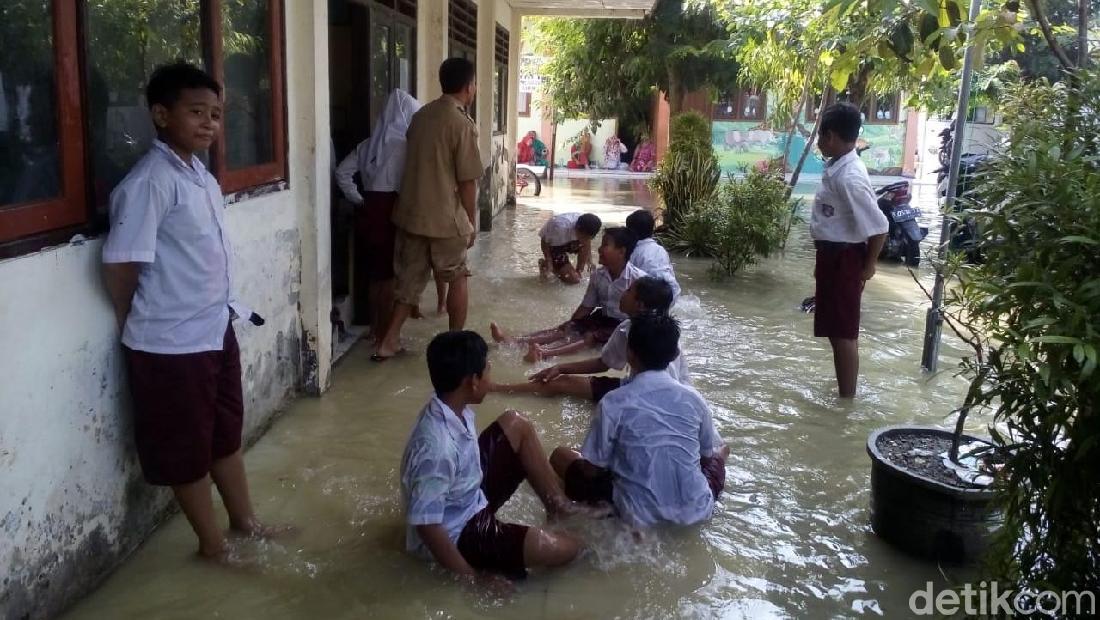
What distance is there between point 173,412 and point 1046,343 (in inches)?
92.1

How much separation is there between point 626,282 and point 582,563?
2358 mm

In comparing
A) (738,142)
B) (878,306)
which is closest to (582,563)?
(878,306)

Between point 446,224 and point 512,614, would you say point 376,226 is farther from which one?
point 512,614

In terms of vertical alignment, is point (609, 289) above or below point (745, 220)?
below

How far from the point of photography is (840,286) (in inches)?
186

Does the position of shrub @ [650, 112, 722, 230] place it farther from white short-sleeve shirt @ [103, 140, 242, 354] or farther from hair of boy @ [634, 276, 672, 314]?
white short-sleeve shirt @ [103, 140, 242, 354]

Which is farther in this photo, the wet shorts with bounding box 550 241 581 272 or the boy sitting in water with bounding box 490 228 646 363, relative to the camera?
the wet shorts with bounding box 550 241 581 272


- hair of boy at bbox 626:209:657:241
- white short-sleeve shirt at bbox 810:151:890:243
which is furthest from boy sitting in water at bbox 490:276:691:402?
white short-sleeve shirt at bbox 810:151:890:243

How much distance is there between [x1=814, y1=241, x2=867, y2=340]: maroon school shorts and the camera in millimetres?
4707

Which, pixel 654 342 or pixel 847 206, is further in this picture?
pixel 847 206

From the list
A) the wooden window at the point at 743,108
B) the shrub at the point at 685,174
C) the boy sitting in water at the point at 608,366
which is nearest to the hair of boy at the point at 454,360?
the boy sitting in water at the point at 608,366

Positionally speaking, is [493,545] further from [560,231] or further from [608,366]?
[560,231]

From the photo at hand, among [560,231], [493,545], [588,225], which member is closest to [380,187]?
[588,225]

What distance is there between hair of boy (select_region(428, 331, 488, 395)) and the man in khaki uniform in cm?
249
